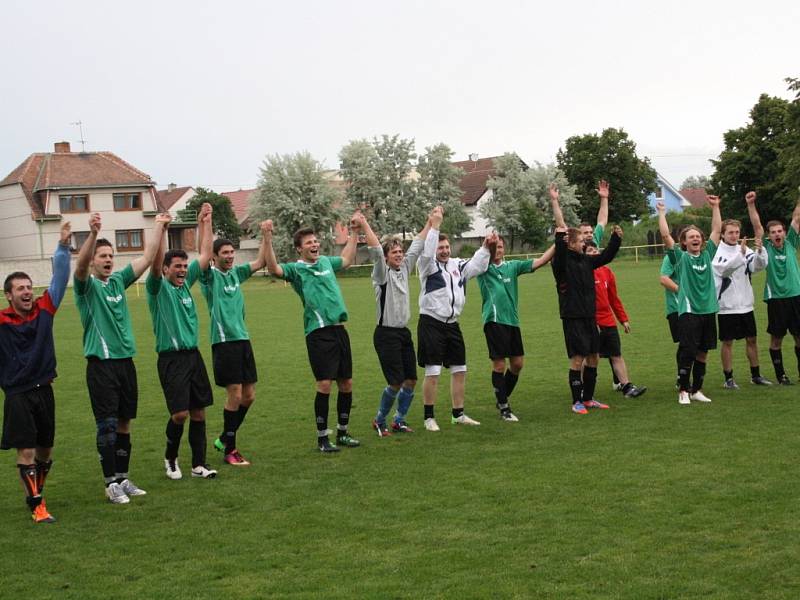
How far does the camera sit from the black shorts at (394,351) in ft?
34.6

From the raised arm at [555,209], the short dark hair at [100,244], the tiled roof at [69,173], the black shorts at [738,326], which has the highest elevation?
the tiled roof at [69,173]

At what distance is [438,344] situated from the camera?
1089cm

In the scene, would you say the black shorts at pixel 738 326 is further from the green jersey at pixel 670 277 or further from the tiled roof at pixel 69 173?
the tiled roof at pixel 69 173

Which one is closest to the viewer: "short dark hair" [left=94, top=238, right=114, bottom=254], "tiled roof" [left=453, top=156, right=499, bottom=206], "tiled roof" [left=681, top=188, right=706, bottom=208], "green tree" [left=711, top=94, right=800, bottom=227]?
"short dark hair" [left=94, top=238, right=114, bottom=254]

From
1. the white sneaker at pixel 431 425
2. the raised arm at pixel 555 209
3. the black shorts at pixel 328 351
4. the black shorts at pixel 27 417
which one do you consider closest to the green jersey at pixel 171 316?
the black shorts at pixel 27 417

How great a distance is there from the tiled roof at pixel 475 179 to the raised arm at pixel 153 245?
79.3 metres

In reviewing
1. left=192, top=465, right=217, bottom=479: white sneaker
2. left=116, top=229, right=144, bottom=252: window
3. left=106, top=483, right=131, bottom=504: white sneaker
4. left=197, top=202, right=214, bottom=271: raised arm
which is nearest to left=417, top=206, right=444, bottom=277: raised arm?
left=197, top=202, right=214, bottom=271: raised arm

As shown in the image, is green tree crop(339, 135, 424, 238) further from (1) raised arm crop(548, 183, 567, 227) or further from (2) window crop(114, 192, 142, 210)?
(1) raised arm crop(548, 183, 567, 227)

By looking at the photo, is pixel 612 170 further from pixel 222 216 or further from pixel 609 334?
pixel 609 334

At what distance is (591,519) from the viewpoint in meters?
6.95

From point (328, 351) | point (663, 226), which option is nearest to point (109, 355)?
point (328, 351)

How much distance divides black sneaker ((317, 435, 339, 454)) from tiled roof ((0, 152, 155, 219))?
213ft

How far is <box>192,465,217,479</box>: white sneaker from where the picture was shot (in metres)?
9.02

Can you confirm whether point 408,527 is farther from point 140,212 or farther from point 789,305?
point 140,212
